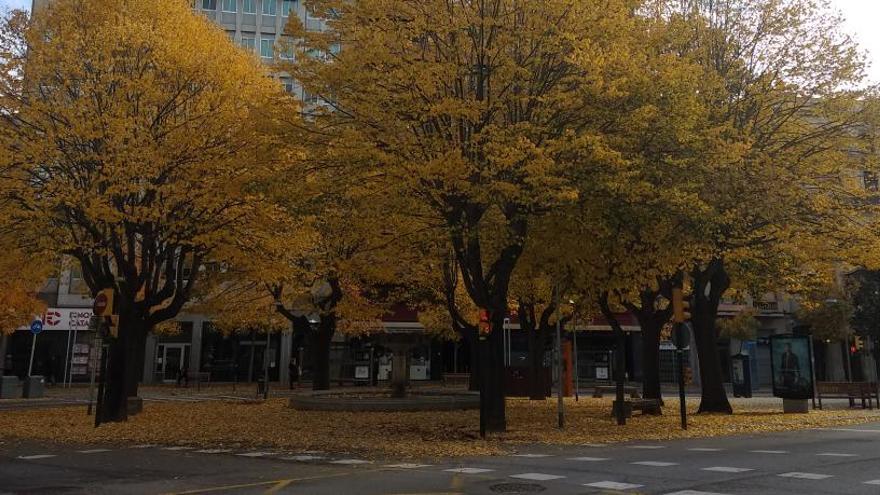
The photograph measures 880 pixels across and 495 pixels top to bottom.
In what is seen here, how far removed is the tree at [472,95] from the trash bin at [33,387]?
21.4m

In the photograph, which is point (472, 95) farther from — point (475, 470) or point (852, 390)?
point (852, 390)

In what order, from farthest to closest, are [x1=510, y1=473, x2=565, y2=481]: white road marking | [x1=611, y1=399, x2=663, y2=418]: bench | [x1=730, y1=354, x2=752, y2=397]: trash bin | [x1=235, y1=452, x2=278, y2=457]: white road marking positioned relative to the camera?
[x1=730, y1=354, x2=752, y2=397]: trash bin
[x1=611, y1=399, x2=663, y2=418]: bench
[x1=235, y1=452, x2=278, y2=457]: white road marking
[x1=510, y1=473, x2=565, y2=481]: white road marking

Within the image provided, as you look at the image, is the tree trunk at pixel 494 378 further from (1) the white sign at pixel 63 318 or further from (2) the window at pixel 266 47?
(2) the window at pixel 266 47

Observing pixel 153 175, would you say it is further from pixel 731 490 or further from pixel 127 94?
pixel 731 490

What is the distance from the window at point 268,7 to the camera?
53781 mm

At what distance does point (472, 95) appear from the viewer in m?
14.4

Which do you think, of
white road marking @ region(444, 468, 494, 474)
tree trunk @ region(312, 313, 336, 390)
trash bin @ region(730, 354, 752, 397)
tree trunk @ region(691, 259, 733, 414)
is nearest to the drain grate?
white road marking @ region(444, 468, 494, 474)

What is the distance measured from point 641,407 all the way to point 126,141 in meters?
15.3

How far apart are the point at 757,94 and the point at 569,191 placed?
956 centimetres

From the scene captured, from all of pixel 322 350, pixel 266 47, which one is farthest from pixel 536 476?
pixel 266 47

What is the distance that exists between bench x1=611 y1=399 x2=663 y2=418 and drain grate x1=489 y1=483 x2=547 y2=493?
10087 mm

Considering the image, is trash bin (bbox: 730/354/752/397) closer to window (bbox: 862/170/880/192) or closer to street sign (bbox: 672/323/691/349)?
window (bbox: 862/170/880/192)

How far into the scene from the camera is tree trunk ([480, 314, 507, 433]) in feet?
48.9

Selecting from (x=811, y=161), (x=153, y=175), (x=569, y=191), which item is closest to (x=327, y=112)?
(x=153, y=175)
